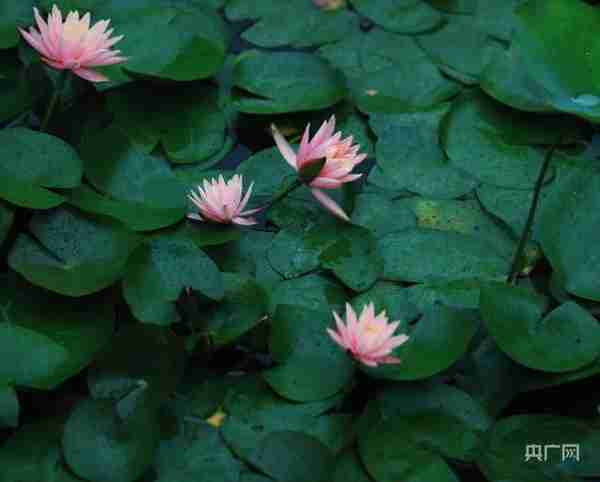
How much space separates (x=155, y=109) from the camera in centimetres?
208

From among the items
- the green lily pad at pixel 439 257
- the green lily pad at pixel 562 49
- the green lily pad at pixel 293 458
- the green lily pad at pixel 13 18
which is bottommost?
the green lily pad at pixel 293 458

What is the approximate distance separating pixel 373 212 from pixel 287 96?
34 centimetres

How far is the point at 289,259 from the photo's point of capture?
1835 mm

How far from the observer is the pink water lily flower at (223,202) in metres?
1.77

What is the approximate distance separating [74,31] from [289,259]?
539mm

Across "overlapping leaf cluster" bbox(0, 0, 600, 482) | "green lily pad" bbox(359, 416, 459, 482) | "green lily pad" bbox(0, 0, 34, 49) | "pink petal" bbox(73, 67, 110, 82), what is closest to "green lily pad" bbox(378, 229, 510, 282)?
"overlapping leaf cluster" bbox(0, 0, 600, 482)

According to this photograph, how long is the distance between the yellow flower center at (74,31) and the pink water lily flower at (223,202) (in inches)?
12.8

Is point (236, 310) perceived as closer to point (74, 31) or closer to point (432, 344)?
point (432, 344)

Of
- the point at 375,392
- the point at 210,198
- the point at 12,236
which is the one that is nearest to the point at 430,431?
the point at 375,392

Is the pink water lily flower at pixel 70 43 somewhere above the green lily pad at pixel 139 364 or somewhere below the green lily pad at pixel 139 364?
above

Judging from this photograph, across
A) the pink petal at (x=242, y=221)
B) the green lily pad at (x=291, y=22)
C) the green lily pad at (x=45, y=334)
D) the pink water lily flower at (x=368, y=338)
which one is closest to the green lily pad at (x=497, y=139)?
the green lily pad at (x=291, y=22)

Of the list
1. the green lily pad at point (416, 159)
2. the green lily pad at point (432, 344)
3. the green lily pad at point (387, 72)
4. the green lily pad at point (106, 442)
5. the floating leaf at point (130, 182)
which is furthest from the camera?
the green lily pad at point (387, 72)

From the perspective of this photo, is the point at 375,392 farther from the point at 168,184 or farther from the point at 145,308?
the point at 168,184

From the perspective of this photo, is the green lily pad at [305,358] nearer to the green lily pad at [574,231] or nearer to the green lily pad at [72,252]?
the green lily pad at [72,252]
